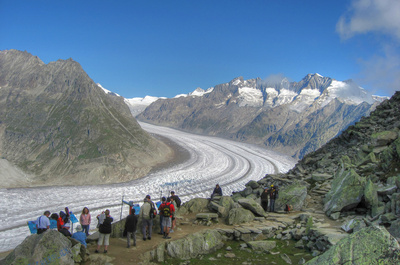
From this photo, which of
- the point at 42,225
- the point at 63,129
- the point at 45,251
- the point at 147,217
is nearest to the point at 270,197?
the point at 147,217

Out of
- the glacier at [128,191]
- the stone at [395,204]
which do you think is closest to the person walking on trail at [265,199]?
the stone at [395,204]

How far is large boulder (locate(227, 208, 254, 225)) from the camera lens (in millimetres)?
15617

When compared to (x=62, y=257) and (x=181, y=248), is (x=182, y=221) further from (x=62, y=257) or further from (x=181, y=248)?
(x=62, y=257)

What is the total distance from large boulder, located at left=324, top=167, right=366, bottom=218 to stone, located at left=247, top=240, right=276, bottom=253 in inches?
173

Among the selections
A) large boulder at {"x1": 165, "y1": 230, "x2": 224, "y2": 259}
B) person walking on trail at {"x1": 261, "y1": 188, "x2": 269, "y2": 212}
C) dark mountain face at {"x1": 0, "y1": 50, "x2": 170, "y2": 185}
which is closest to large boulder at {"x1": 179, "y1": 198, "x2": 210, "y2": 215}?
person walking on trail at {"x1": 261, "y1": 188, "x2": 269, "y2": 212}

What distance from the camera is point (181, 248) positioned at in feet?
40.1

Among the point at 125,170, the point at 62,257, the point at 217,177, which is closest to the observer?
the point at 62,257

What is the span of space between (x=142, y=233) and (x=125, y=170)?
192 ft

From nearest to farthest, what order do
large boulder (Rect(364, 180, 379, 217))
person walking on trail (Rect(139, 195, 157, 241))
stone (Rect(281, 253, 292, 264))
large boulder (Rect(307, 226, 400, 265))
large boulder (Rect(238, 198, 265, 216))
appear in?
large boulder (Rect(307, 226, 400, 265)) < stone (Rect(281, 253, 292, 264)) < large boulder (Rect(364, 180, 379, 217)) < person walking on trail (Rect(139, 195, 157, 241)) < large boulder (Rect(238, 198, 265, 216))

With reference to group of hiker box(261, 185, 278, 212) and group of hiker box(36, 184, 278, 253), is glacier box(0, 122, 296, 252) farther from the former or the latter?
group of hiker box(261, 185, 278, 212)

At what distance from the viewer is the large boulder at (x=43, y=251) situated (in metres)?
9.29

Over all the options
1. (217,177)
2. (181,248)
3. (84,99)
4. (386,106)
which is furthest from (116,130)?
(181,248)

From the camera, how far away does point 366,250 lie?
18.4 ft

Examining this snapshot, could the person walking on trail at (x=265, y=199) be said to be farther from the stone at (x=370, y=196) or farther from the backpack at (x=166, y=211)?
the backpack at (x=166, y=211)
